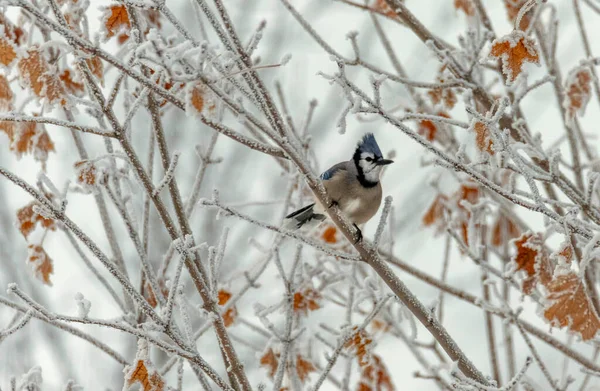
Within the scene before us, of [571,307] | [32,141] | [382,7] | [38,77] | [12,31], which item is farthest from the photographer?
[382,7]

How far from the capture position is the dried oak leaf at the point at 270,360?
283 cm

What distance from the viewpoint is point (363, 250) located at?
209cm

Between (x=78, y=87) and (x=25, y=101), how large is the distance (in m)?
0.18

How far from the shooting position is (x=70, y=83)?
2461 mm

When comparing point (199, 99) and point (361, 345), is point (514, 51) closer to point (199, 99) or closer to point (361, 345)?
point (199, 99)

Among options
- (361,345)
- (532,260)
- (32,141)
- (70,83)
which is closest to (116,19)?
(70,83)

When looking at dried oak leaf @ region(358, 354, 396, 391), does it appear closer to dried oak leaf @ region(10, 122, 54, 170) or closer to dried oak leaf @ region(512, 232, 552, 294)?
dried oak leaf @ region(512, 232, 552, 294)

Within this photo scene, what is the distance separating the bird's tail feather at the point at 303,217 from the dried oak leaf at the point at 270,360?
620 mm

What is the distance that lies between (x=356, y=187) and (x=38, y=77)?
173 centimetres

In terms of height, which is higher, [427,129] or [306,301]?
[427,129]

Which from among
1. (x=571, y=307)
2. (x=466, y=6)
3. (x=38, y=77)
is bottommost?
(x=571, y=307)

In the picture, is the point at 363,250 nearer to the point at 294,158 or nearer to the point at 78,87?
the point at 294,158

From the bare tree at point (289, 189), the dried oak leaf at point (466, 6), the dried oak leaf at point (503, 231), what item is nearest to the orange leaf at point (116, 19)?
the bare tree at point (289, 189)

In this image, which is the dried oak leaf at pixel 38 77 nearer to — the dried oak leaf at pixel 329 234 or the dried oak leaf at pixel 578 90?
the dried oak leaf at pixel 578 90
